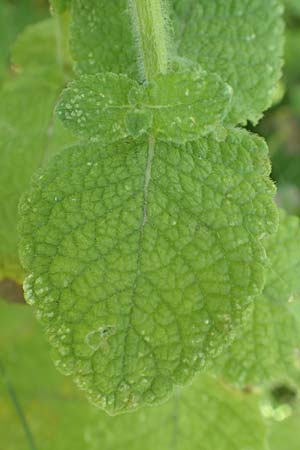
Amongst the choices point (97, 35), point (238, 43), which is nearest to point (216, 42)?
point (238, 43)

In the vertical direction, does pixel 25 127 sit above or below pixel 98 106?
below

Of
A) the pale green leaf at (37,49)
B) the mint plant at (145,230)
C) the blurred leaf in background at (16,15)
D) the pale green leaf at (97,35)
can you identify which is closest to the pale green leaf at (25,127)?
the pale green leaf at (37,49)

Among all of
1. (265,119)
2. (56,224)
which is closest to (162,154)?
(56,224)

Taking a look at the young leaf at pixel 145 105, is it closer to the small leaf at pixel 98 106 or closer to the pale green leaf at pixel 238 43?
the small leaf at pixel 98 106

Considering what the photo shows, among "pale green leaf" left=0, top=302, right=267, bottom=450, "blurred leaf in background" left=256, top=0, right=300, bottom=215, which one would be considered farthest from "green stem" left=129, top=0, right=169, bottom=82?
"blurred leaf in background" left=256, top=0, right=300, bottom=215

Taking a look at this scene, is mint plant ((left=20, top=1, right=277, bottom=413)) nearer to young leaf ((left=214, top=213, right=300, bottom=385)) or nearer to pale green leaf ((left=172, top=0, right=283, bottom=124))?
pale green leaf ((left=172, top=0, right=283, bottom=124))

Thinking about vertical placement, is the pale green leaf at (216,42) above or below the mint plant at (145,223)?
above

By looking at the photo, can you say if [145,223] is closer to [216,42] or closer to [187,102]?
[187,102]
